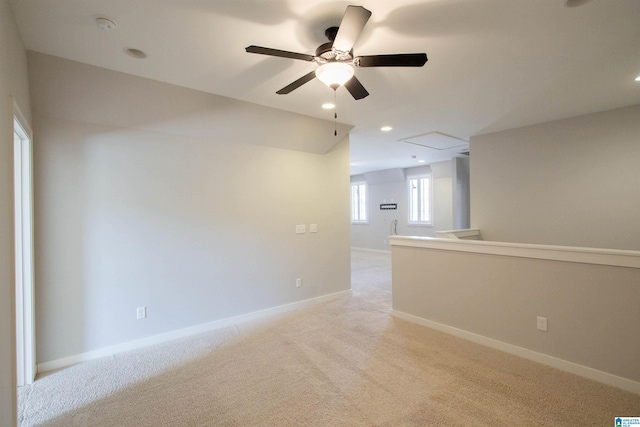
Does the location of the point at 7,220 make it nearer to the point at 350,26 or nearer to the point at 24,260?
the point at 24,260

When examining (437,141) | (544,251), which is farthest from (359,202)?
(544,251)

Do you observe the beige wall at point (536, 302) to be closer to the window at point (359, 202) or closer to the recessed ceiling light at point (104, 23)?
the recessed ceiling light at point (104, 23)

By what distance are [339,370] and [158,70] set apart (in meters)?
3.11

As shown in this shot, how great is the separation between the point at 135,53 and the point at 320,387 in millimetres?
3055

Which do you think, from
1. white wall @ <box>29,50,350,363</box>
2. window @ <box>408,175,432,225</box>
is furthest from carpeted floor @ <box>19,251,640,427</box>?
window @ <box>408,175,432,225</box>

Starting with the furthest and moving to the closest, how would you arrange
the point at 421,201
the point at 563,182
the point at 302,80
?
the point at 421,201 → the point at 563,182 → the point at 302,80

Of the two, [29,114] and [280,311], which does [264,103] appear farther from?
[280,311]

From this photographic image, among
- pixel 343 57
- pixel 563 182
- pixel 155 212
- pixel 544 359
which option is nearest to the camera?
pixel 343 57

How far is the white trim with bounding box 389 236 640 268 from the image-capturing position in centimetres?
227

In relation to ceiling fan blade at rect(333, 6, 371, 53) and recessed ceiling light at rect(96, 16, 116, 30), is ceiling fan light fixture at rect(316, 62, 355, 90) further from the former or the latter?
recessed ceiling light at rect(96, 16, 116, 30)

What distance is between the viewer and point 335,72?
1.98 meters

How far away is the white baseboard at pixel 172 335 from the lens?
2749 mm

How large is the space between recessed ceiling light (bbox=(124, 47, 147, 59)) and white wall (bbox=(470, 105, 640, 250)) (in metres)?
4.97

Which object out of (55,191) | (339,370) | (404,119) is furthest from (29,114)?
(404,119)
